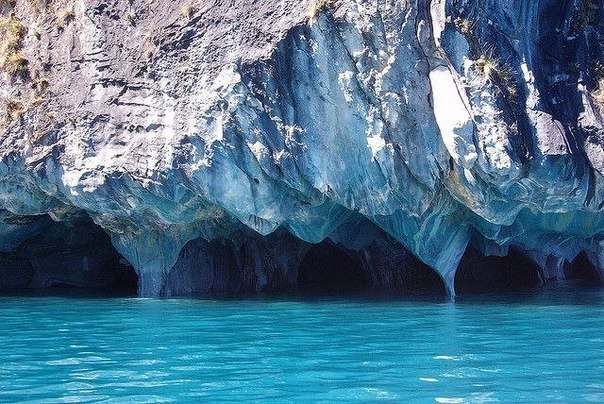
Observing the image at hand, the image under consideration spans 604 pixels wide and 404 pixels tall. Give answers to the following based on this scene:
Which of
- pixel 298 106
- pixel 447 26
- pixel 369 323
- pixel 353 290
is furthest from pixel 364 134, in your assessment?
pixel 353 290

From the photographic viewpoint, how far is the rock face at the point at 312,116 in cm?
1356

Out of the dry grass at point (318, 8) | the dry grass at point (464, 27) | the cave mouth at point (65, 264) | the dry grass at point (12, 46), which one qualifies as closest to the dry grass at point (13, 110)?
the dry grass at point (12, 46)

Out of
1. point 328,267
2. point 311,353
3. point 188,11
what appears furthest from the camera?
point 328,267

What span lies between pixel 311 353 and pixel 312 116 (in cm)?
649

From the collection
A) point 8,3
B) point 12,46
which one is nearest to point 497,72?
point 12,46

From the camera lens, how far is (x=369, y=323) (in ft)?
39.0

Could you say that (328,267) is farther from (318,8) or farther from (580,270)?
(318,8)

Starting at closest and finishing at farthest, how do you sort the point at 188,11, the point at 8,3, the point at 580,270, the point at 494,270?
the point at 188,11, the point at 8,3, the point at 494,270, the point at 580,270

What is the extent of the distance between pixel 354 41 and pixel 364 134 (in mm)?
1671

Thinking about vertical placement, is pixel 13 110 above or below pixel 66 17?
below

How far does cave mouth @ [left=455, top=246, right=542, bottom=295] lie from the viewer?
2227 centimetres

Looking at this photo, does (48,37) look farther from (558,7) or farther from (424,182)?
(558,7)

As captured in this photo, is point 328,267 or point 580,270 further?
point 580,270

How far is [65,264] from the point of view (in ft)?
76.6
